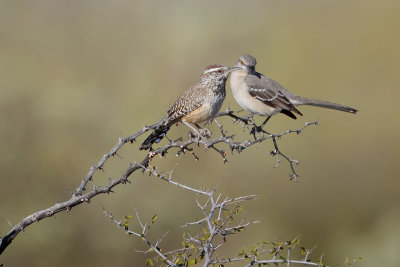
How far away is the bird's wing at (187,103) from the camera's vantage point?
18.4 ft

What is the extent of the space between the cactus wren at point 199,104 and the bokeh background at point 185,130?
8.30 feet

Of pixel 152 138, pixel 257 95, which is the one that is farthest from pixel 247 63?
pixel 152 138

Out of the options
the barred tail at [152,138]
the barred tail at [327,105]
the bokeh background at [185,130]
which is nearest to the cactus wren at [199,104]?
the barred tail at [152,138]

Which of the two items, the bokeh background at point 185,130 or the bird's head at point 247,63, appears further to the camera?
the bokeh background at point 185,130

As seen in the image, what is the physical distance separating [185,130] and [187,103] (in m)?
5.04

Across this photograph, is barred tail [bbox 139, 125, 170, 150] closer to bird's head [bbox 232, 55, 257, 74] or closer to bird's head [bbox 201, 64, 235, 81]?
bird's head [bbox 201, 64, 235, 81]

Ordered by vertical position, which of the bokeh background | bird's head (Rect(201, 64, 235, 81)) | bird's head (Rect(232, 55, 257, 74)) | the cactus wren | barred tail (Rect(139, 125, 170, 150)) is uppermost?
the bokeh background

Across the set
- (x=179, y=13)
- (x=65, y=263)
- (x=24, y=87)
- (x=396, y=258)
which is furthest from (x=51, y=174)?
(x=179, y=13)

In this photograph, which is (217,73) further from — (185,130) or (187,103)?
(185,130)

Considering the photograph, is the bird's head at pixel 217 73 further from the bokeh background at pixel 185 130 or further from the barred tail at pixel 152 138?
the bokeh background at pixel 185 130

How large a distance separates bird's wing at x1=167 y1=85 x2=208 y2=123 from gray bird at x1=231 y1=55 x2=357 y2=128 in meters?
0.94

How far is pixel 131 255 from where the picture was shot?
9.40 metres

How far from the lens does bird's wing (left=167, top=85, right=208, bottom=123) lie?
562 centimetres

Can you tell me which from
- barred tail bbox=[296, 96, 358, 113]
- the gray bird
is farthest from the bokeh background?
barred tail bbox=[296, 96, 358, 113]
